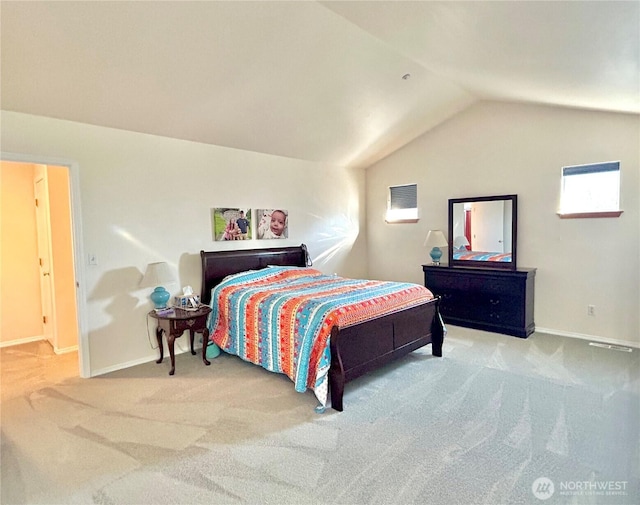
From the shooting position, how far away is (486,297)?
4.95 metres

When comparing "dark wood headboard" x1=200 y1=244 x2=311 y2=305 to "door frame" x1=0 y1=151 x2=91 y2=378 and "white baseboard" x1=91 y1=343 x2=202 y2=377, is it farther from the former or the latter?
"door frame" x1=0 y1=151 x2=91 y2=378

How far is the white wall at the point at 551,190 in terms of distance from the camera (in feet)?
14.0

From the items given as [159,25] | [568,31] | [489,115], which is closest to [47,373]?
[159,25]

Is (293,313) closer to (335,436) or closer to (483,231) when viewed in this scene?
(335,436)

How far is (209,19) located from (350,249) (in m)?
4.42

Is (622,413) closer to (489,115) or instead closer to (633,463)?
(633,463)

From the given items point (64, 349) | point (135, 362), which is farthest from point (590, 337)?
point (64, 349)

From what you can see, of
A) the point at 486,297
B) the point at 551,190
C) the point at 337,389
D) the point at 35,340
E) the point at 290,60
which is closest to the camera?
the point at 337,389

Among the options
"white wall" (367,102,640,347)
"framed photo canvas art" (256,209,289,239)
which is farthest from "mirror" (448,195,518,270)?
"framed photo canvas art" (256,209,289,239)

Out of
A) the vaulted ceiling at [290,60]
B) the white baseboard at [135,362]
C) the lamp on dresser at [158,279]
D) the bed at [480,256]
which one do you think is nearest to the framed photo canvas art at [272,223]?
the vaulted ceiling at [290,60]

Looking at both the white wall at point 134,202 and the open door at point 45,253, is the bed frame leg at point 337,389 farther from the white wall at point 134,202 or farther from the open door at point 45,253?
the open door at point 45,253

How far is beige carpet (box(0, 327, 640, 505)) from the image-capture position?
6.86 feet

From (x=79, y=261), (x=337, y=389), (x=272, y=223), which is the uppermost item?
(x=272, y=223)

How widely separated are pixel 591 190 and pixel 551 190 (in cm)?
41
